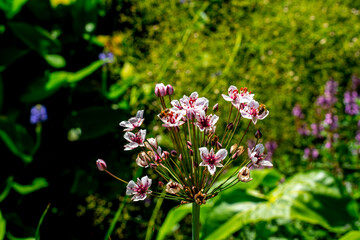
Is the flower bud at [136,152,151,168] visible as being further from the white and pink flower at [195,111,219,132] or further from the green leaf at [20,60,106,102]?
the green leaf at [20,60,106,102]

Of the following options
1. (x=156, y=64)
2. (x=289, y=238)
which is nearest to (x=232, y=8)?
(x=156, y=64)

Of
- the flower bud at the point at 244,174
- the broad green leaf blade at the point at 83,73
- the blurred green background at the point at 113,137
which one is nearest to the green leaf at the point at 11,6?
the blurred green background at the point at 113,137

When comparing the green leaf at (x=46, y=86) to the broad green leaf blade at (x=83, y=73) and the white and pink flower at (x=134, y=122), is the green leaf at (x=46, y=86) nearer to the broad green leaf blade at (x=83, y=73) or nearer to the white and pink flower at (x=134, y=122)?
the broad green leaf blade at (x=83, y=73)

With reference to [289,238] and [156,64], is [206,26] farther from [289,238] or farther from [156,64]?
[289,238]

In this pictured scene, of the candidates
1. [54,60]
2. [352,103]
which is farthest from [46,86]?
[352,103]

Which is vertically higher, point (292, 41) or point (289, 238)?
point (292, 41)

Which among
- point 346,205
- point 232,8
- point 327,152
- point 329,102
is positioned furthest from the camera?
point 232,8

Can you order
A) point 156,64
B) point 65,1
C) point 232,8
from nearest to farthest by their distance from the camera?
point 65,1
point 156,64
point 232,8

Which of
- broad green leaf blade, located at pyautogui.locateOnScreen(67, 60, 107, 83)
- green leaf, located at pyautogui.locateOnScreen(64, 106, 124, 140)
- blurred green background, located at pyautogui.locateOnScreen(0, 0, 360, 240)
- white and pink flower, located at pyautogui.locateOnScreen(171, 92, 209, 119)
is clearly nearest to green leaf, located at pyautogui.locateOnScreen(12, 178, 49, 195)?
blurred green background, located at pyautogui.locateOnScreen(0, 0, 360, 240)
